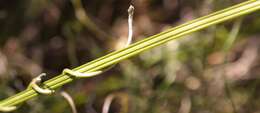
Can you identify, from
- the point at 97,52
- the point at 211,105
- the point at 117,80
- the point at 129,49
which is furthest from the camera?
the point at 97,52

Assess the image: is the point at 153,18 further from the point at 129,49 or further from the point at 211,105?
the point at 129,49

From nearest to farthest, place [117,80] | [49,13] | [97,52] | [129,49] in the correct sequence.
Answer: [129,49] < [117,80] < [97,52] < [49,13]

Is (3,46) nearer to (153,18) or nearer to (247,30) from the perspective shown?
(153,18)

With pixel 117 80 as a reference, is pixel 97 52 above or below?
above

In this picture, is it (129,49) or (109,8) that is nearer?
(129,49)

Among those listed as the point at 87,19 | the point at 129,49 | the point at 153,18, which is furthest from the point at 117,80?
the point at 129,49

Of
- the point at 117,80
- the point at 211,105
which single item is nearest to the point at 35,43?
the point at 117,80

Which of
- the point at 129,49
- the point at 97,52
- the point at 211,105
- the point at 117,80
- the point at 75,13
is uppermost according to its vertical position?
the point at 75,13
